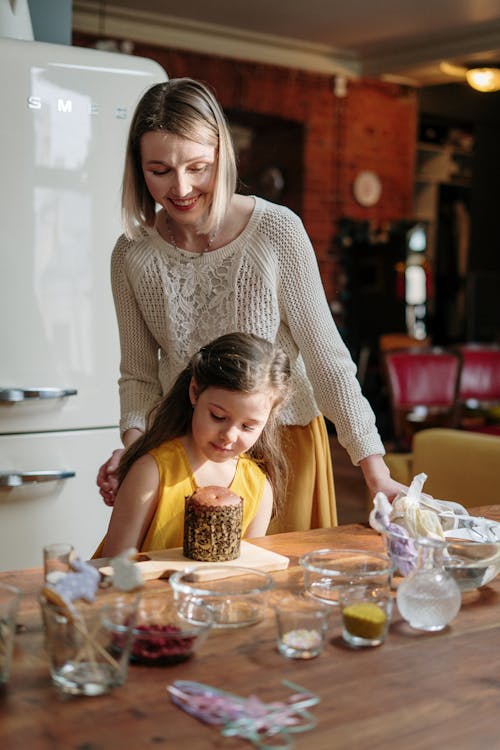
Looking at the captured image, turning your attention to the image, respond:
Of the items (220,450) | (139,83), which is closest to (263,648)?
(220,450)

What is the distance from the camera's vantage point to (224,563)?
1.50 metres

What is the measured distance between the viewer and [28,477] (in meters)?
2.82

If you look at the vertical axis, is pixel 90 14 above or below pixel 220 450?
above

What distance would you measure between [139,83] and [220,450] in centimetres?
159

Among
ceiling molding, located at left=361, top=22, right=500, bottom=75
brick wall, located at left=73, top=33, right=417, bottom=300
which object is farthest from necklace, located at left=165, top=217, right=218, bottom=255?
ceiling molding, located at left=361, top=22, right=500, bottom=75

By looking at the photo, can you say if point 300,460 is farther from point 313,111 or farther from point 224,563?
point 313,111

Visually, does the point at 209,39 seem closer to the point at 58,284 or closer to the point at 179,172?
the point at 58,284

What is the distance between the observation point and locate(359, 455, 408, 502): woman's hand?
1761 millimetres

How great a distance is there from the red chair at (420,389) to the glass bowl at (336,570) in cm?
301

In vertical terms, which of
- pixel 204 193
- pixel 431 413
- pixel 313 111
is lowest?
pixel 431 413

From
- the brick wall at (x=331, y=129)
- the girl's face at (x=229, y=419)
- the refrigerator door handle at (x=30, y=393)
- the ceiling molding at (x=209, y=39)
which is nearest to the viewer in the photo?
the girl's face at (x=229, y=419)

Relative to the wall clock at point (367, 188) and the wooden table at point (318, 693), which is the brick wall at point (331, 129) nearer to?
the wall clock at point (367, 188)

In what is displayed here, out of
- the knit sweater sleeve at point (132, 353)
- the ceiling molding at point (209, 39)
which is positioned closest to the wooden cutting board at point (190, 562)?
the knit sweater sleeve at point (132, 353)

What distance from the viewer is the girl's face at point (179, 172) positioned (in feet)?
5.89
